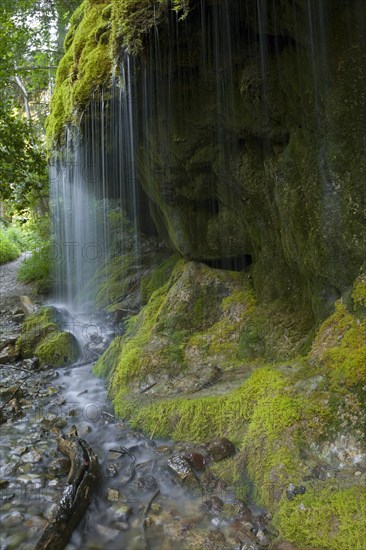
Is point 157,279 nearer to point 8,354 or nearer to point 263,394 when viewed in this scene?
point 8,354

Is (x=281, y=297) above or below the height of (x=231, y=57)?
below

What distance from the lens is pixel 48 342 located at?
9102 millimetres

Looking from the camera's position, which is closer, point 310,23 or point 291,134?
point 310,23

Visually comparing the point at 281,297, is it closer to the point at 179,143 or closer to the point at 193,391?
the point at 193,391

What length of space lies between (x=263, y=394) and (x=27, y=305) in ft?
32.9

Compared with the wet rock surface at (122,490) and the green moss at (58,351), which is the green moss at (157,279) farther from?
the wet rock surface at (122,490)

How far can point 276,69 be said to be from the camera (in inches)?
189

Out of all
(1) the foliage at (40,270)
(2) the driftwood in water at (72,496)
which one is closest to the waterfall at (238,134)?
(2) the driftwood in water at (72,496)

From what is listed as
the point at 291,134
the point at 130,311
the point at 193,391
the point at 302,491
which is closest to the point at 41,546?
the point at 302,491

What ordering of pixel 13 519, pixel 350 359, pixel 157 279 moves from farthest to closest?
pixel 157 279 → pixel 350 359 → pixel 13 519

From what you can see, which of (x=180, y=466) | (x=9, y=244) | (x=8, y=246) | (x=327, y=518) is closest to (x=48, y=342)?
(x=180, y=466)

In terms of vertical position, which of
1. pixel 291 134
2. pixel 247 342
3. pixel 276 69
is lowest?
pixel 247 342

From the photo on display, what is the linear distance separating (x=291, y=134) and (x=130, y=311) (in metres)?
6.61

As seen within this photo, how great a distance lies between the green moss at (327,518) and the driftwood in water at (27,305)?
1022cm
